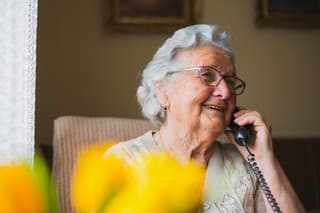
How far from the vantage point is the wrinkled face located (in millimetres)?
1376

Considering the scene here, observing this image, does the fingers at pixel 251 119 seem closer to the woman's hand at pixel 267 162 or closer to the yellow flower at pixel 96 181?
the woman's hand at pixel 267 162

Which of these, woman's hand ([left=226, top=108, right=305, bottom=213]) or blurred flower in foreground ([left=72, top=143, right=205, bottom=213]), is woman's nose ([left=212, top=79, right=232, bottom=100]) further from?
blurred flower in foreground ([left=72, top=143, right=205, bottom=213])

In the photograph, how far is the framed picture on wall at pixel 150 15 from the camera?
87.4 inches

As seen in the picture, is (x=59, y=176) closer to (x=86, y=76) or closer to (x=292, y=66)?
(x=86, y=76)

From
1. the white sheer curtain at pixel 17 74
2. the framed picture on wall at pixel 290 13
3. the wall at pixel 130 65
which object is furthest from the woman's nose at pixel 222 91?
the framed picture on wall at pixel 290 13

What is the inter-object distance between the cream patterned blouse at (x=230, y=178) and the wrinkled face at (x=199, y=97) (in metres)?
0.11

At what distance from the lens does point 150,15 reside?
225cm

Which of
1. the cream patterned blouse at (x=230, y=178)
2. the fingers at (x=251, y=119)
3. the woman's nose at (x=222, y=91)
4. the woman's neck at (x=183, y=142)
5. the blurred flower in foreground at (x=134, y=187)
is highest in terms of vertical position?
the blurred flower in foreground at (x=134, y=187)

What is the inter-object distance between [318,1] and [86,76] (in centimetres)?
108

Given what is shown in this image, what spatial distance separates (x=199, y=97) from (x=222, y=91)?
0.20ft

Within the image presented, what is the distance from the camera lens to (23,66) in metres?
0.79

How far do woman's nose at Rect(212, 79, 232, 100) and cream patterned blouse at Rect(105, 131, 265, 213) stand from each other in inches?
7.8

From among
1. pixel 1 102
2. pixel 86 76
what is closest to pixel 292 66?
pixel 86 76

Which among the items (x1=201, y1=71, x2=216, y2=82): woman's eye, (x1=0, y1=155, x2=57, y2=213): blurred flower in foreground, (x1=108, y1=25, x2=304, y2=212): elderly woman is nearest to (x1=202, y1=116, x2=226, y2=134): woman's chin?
(x1=108, y1=25, x2=304, y2=212): elderly woman
